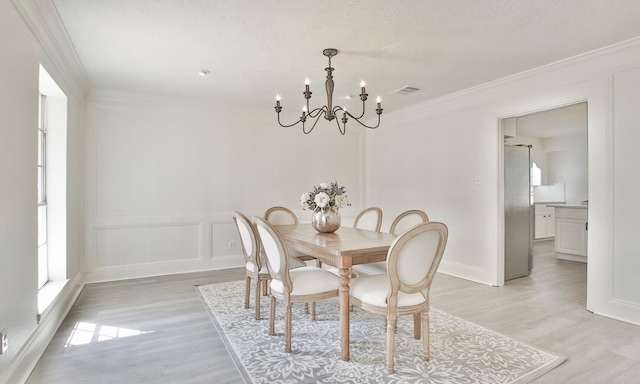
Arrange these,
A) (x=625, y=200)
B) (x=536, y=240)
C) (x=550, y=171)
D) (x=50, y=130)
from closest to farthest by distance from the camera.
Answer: (x=625, y=200) < (x=50, y=130) < (x=536, y=240) < (x=550, y=171)

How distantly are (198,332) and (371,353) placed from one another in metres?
1.39

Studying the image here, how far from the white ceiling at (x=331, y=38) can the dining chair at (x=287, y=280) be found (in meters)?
1.50

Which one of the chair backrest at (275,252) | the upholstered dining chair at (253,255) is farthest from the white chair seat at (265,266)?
the chair backrest at (275,252)

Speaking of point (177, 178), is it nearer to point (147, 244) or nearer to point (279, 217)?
point (147, 244)

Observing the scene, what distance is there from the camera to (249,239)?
3043mm

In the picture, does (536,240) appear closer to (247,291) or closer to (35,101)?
(247,291)

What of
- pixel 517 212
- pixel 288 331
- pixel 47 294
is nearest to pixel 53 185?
pixel 47 294

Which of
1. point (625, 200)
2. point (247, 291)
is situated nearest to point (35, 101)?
point (247, 291)

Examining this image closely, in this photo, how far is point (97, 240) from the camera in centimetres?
421

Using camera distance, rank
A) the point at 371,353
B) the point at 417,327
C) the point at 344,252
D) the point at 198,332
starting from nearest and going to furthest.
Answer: the point at 344,252
the point at 371,353
the point at 417,327
the point at 198,332

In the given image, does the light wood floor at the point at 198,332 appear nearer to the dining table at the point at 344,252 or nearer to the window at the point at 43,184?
the window at the point at 43,184

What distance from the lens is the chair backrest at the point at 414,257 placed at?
6.65 feet

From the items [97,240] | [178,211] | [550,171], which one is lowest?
[97,240]

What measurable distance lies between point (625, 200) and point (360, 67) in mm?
2650
